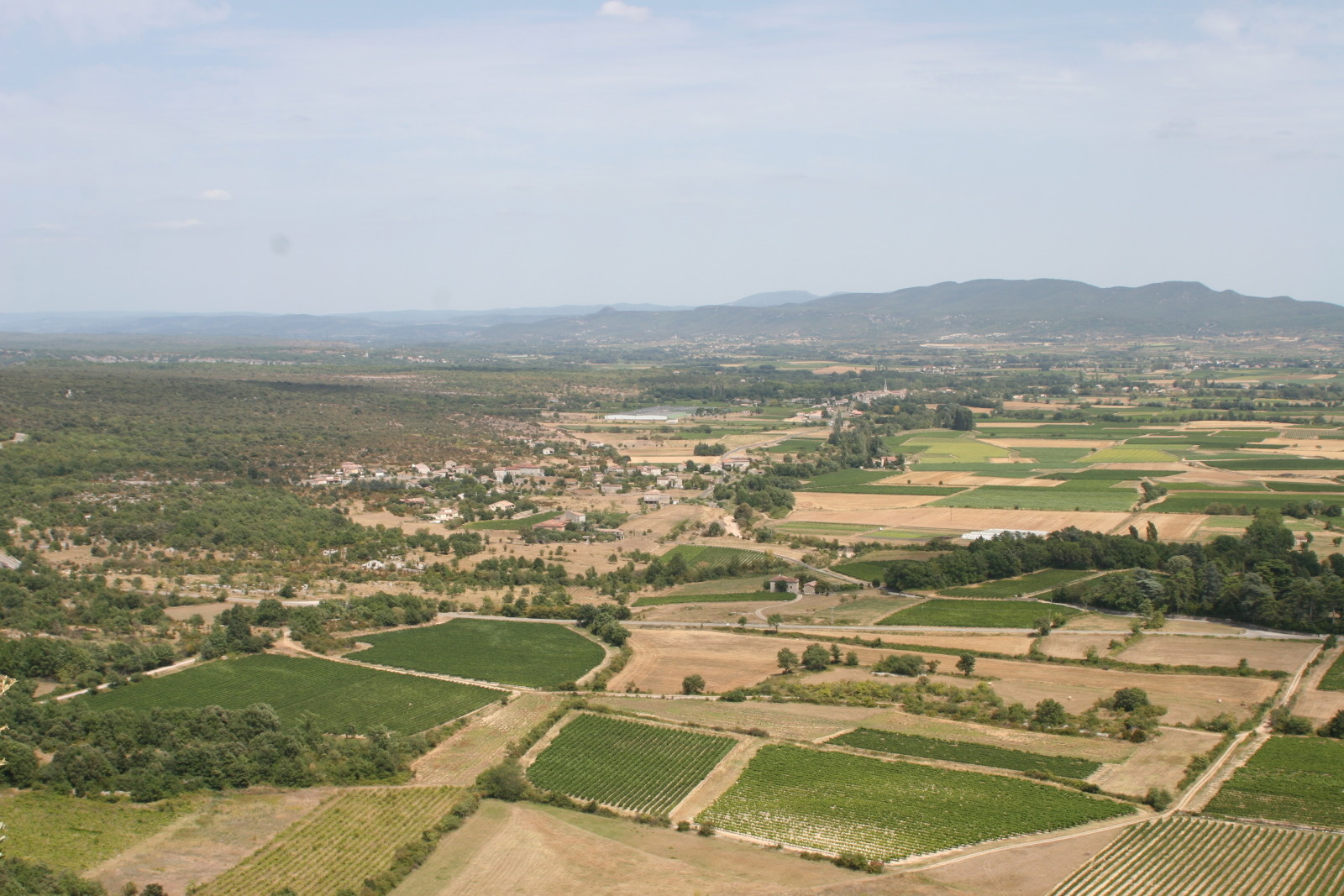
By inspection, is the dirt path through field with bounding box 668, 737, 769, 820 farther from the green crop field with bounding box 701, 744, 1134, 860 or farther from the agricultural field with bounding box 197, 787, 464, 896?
the agricultural field with bounding box 197, 787, 464, 896

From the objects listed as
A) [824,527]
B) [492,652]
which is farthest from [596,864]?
[824,527]

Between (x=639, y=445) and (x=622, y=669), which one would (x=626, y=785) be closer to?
(x=622, y=669)

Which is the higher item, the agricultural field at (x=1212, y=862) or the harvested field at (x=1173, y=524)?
the harvested field at (x=1173, y=524)

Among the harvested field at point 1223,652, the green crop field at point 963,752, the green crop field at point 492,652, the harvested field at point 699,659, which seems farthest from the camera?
the green crop field at point 492,652

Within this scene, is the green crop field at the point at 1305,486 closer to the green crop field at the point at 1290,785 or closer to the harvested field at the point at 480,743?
the green crop field at the point at 1290,785

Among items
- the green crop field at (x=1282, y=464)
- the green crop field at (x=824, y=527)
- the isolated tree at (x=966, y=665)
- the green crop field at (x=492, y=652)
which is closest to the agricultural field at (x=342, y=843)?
the green crop field at (x=492, y=652)

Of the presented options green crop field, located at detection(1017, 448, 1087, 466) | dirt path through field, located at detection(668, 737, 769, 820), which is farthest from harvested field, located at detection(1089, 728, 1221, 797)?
green crop field, located at detection(1017, 448, 1087, 466)

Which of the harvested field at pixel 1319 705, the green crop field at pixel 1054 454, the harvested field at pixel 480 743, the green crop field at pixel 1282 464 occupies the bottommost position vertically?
the harvested field at pixel 480 743

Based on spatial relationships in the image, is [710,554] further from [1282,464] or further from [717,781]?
[1282,464]
